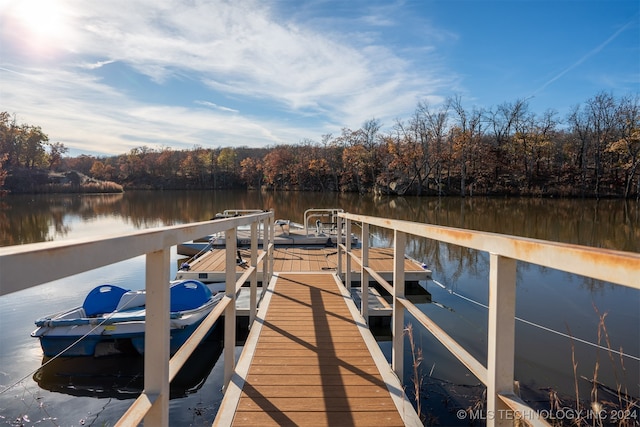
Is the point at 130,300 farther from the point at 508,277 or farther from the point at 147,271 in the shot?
the point at 508,277

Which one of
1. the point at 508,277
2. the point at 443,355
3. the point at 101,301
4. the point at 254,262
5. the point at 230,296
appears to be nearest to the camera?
the point at 508,277

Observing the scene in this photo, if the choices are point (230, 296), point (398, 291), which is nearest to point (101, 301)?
point (230, 296)

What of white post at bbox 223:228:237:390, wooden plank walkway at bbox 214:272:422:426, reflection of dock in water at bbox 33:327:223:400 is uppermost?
Result: white post at bbox 223:228:237:390

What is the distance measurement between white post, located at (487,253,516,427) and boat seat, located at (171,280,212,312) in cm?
430

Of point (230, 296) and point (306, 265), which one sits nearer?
point (230, 296)

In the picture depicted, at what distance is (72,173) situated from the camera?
53031mm

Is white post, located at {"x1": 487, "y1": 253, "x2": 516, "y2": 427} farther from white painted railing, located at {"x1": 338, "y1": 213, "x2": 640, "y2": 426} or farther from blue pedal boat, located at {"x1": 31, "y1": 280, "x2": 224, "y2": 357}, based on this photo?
blue pedal boat, located at {"x1": 31, "y1": 280, "x2": 224, "y2": 357}

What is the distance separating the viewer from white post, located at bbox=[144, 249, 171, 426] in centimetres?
123

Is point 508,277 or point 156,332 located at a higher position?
point 508,277

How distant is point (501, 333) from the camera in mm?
1233

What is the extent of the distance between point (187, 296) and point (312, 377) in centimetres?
292

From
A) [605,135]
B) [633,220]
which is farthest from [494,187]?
[633,220]

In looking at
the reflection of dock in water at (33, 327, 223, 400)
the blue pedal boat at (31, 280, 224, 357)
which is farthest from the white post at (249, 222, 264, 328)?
the reflection of dock in water at (33, 327, 223, 400)

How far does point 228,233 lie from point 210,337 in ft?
11.3
